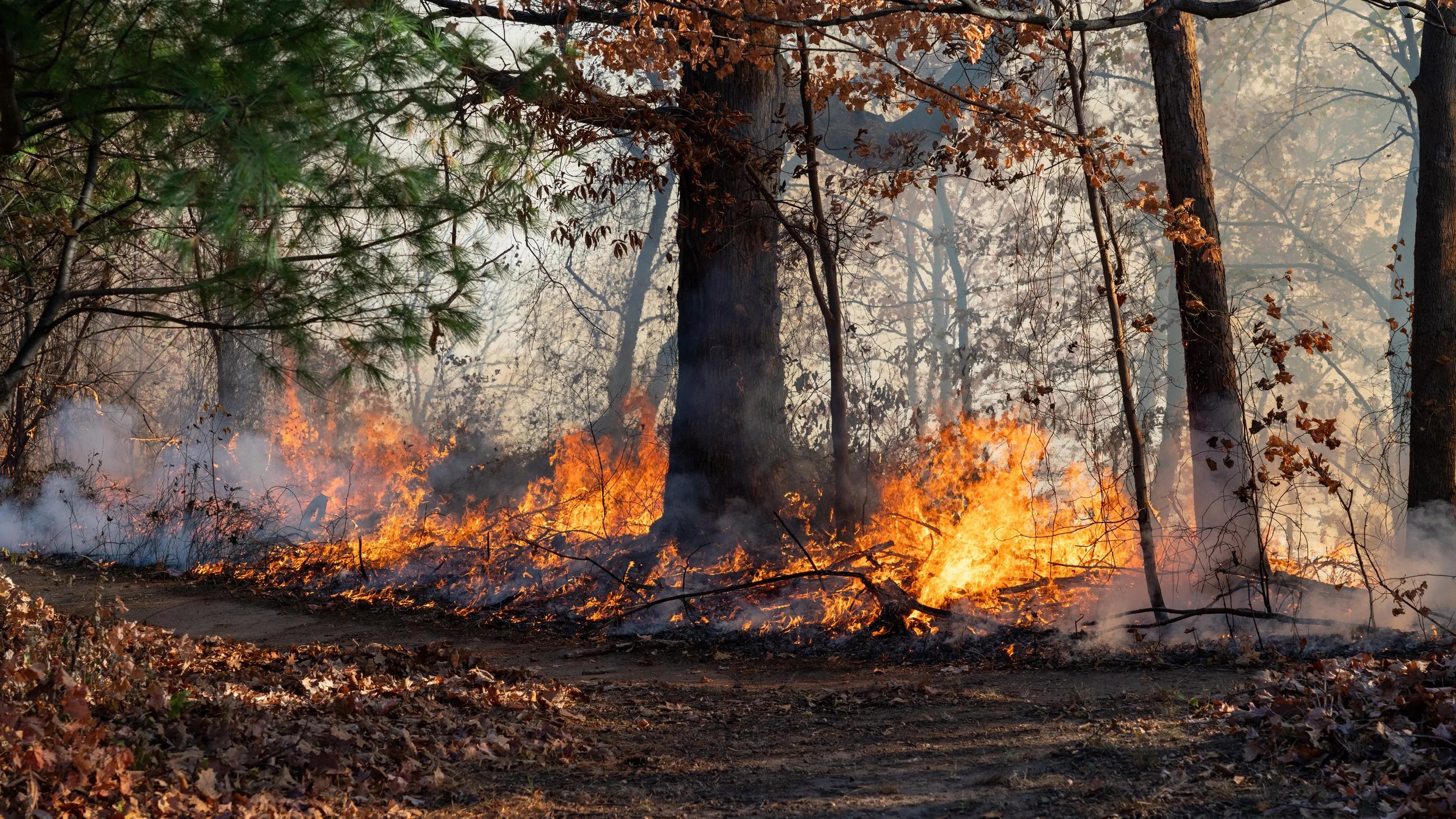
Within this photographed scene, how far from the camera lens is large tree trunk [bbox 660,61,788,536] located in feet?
32.8

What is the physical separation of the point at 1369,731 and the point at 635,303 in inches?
623

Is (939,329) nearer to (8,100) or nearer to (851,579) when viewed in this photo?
(851,579)

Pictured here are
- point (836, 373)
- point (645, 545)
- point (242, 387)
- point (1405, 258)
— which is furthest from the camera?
point (1405, 258)

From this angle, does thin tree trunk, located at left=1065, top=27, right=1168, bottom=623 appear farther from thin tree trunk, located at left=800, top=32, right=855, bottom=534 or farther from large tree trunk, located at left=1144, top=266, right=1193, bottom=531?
thin tree trunk, located at left=800, top=32, right=855, bottom=534

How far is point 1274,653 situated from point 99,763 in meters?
6.76

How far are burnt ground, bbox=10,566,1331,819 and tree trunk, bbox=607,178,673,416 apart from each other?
1103 cm

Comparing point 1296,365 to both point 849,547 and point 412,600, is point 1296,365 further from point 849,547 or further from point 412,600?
point 412,600

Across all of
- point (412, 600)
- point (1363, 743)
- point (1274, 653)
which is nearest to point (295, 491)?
point (412, 600)

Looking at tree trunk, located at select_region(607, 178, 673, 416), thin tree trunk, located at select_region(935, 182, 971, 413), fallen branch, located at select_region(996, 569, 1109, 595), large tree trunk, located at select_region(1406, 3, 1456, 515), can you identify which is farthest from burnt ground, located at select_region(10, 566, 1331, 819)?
thin tree trunk, located at select_region(935, 182, 971, 413)

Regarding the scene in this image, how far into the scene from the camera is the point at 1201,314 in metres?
8.00

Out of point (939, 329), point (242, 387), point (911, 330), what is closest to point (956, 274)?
point (939, 329)

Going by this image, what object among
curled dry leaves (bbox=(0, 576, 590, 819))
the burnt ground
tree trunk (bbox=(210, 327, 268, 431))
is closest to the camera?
curled dry leaves (bbox=(0, 576, 590, 819))

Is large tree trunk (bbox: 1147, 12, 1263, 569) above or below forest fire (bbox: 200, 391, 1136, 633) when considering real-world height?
above

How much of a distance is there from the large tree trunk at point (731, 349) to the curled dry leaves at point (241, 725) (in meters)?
3.83
